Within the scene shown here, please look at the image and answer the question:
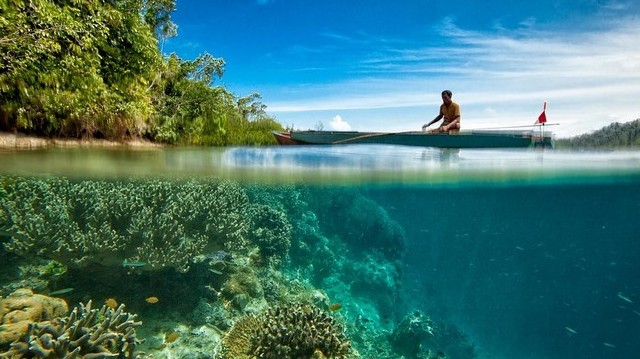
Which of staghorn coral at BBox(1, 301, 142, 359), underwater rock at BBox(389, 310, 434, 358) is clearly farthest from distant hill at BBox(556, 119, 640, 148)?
staghorn coral at BBox(1, 301, 142, 359)

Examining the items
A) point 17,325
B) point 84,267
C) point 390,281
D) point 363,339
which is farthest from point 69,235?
point 390,281

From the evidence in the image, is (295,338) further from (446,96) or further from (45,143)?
(45,143)

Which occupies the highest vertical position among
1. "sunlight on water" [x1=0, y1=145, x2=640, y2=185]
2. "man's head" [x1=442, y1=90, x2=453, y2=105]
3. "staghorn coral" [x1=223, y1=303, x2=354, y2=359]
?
"man's head" [x1=442, y1=90, x2=453, y2=105]

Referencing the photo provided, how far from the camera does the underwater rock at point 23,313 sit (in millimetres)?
5176

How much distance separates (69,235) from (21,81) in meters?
6.70

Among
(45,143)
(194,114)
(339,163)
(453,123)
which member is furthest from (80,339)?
(194,114)

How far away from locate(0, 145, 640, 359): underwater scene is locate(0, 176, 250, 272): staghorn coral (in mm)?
37

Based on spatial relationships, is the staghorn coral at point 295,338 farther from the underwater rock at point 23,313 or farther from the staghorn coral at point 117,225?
the underwater rock at point 23,313

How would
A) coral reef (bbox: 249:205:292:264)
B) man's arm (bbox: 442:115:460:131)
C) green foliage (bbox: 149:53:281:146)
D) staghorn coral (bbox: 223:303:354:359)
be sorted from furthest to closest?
green foliage (bbox: 149:53:281:146) < man's arm (bbox: 442:115:460:131) < coral reef (bbox: 249:205:292:264) < staghorn coral (bbox: 223:303:354:359)

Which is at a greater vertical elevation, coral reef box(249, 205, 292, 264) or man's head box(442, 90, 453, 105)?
man's head box(442, 90, 453, 105)

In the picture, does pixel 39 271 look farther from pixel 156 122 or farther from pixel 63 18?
pixel 156 122

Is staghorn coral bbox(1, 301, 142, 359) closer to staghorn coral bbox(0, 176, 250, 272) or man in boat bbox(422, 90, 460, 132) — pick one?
staghorn coral bbox(0, 176, 250, 272)

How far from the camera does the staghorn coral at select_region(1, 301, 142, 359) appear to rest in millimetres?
4848

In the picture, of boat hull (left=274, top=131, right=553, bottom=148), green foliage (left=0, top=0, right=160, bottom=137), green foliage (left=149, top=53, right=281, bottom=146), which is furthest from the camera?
green foliage (left=149, top=53, right=281, bottom=146)
